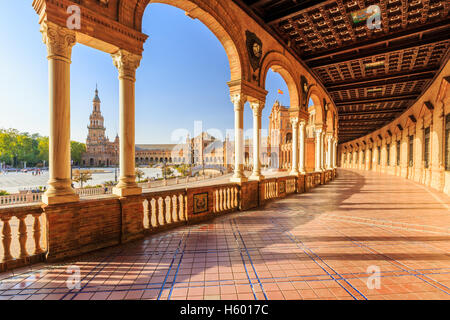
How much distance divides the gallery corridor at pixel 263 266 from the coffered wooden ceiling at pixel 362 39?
23.8 feet

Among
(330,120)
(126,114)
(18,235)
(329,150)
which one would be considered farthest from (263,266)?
(329,150)

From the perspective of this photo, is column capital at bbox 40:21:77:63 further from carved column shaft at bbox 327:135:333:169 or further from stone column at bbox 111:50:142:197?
carved column shaft at bbox 327:135:333:169

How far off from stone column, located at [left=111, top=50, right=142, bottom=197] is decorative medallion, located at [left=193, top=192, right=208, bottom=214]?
167 cm

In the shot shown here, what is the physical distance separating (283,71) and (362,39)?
3.51 metres

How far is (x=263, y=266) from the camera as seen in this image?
3359 mm

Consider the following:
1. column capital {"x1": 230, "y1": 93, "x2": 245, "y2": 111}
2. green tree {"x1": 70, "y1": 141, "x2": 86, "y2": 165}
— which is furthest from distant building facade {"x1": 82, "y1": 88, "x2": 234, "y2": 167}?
column capital {"x1": 230, "y1": 93, "x2": 245, "y2": 111}

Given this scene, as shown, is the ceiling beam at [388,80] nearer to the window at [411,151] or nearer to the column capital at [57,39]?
the window at [411,151]

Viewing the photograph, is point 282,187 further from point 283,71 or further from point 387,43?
point 387,43

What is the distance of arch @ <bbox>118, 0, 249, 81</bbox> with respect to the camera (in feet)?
14.6

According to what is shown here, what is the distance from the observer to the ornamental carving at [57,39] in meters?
3.60

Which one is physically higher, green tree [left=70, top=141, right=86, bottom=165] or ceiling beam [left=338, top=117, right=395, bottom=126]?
ceiling beam [left=338, top=117, right=395, bottom=126]

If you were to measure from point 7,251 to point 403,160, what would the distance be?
2589 cm

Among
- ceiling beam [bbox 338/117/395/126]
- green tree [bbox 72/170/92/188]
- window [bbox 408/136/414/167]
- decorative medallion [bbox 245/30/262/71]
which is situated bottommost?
green tree [bbox 72/170/92/188]
